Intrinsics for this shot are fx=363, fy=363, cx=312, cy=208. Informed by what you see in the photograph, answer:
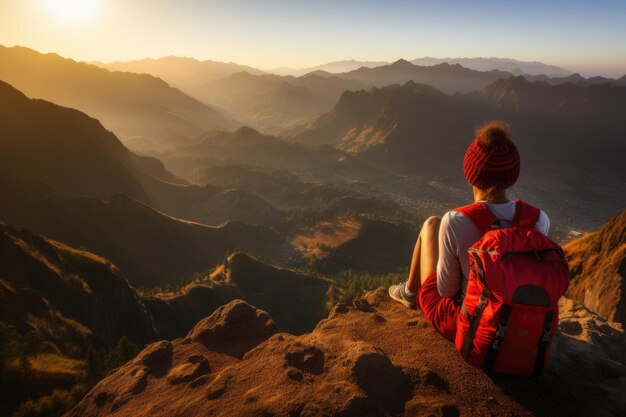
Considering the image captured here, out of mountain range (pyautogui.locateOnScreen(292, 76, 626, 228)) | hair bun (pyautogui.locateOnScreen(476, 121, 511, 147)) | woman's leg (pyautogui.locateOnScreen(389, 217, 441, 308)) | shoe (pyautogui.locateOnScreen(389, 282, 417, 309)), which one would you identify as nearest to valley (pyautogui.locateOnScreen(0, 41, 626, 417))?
shoe (pyautogui.locateOnScreen(389, 282, 417, 309))

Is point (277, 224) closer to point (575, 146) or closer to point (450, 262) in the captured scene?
point (450, 262)

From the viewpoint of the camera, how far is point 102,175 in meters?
67.4

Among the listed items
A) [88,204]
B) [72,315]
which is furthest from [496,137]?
[88,204]

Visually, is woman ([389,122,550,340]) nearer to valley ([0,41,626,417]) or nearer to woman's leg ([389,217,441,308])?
woman's leg ([389,217,441,308])

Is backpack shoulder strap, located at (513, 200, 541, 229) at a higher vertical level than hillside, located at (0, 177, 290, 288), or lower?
higher

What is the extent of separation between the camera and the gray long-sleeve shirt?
4.60 meters

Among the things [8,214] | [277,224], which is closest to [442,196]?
[277,224]

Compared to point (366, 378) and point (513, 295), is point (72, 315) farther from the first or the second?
point (513, 295)

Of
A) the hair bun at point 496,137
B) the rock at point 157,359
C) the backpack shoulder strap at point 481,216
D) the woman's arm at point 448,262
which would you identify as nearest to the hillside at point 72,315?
the rock at point 157,359

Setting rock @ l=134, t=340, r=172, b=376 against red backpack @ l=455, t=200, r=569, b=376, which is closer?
red backpack @ l=455, t=200, r=569, b=376

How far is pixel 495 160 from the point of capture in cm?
468

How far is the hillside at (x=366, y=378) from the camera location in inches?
198

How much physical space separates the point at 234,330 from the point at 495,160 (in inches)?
348

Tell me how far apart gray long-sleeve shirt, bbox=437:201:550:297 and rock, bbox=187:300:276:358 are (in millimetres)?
6713
